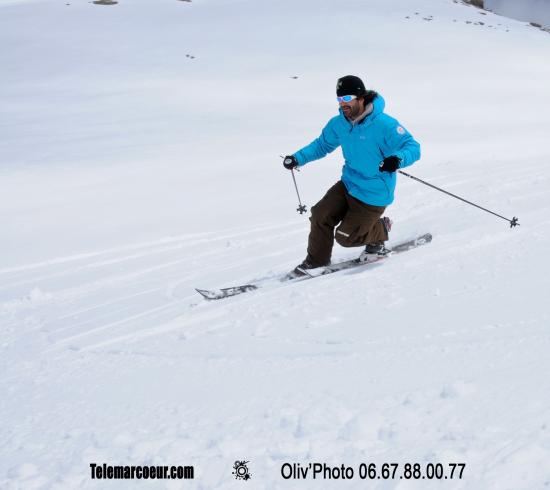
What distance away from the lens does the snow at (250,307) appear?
2377mm

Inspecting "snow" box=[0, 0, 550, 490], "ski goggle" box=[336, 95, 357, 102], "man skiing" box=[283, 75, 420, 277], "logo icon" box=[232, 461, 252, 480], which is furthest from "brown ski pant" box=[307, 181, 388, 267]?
"logo icon" box=[232, 461, 252, 480]

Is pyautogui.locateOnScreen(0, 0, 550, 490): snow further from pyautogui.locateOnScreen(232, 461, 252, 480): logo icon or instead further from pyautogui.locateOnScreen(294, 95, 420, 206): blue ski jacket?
pyautogui.locateOnScreen(294, 95, 420, 206): blue ski jacket

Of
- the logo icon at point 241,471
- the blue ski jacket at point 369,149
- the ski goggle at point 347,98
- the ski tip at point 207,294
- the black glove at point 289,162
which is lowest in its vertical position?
the ski tip at point 207,294

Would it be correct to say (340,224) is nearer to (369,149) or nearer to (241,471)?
(369,149)

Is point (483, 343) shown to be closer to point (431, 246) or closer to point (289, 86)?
point (431, 246)

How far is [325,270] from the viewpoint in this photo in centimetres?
520

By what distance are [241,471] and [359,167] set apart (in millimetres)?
3233

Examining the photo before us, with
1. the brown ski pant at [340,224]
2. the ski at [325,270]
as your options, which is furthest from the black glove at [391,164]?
the ski at [325,270]

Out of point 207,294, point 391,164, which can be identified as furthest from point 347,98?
point 207,294

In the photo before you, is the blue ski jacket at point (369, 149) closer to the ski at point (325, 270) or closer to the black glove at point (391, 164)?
the black glove at point (391, 164)

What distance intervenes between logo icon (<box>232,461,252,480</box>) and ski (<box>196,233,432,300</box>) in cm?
252

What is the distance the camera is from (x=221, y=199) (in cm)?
837

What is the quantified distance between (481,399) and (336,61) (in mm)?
20628

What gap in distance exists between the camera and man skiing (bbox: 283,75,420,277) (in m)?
4.59
